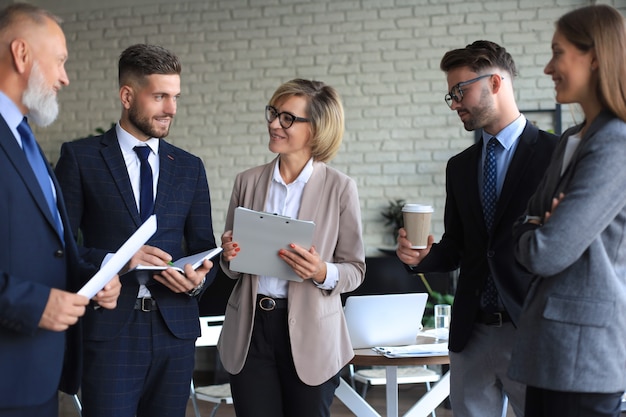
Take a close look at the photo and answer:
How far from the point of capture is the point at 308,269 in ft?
8.20

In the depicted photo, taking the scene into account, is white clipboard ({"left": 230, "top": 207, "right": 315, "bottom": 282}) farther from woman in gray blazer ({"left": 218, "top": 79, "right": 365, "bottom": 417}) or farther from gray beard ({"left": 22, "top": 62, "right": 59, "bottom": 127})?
gray beard ({"left": 22, "top": 62, "right": 59, "bottom": 127})

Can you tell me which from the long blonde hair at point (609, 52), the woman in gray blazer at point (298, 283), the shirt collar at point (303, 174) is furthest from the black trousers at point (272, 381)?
the long blonde hair at point (609, 52)

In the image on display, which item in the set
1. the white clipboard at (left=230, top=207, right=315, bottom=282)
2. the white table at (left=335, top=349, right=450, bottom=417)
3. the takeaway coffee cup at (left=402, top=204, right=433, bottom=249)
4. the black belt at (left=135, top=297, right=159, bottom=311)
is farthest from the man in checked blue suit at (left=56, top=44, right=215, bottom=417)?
the white table at (left=335, top=349, right=450, bottom=417)

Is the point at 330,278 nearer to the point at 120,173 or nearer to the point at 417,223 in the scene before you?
the point at 417,223

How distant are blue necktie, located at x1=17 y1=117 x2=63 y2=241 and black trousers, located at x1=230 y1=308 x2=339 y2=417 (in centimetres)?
84

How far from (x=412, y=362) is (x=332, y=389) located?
26.9 inches

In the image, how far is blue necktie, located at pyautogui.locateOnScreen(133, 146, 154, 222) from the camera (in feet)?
8.44

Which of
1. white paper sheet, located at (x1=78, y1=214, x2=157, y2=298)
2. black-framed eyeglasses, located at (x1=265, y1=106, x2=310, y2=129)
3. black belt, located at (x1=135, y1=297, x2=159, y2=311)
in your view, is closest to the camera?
white paper sheet, located at (x1=78, y1=214, x2=157, y2=298)

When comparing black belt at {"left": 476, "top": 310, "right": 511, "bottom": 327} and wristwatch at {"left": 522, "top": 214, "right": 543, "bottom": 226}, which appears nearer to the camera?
wristwatch at {"left": 522, "top": 214, "right": 543, "bottom": 226}

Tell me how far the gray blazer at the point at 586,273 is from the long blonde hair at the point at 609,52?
4cm

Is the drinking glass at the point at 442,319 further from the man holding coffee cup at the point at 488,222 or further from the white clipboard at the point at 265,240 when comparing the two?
the white clipboard at the point at 265,240

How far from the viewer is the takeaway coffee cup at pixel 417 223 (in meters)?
2.53

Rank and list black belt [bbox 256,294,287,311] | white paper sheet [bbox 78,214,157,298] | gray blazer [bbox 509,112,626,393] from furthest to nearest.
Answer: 1. black belt [bbox 256,294,287,311]
2. white paper sheet [bbox 78,214,157,298]
3. gray blazer [bbox 509,112,626,393]

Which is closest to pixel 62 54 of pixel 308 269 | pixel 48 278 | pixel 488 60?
pixel 48 278
